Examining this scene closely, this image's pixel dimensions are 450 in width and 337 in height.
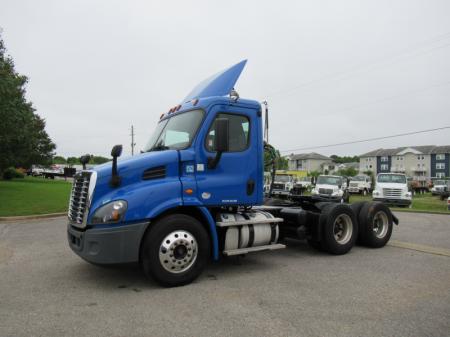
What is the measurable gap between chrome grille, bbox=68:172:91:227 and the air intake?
78 cm

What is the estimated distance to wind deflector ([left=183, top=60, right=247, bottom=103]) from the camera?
6234mm

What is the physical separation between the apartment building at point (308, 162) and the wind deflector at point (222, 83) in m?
112

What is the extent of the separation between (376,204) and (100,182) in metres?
5.97

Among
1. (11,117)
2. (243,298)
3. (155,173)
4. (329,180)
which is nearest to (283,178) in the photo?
(329,180)

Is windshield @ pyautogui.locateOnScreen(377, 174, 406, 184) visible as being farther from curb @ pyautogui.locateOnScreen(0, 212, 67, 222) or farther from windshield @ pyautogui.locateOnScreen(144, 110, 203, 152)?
windshield @ pyautogui.locateOnScreen(144, 110, 203, 152)

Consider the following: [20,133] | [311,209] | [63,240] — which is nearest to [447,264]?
[311,209]

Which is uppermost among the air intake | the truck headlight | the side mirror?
the side mirror

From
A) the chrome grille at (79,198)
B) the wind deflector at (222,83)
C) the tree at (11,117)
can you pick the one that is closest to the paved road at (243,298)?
the chrome grille at (79,198)

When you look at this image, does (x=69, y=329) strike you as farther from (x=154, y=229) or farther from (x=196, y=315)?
(x=154, y=229)

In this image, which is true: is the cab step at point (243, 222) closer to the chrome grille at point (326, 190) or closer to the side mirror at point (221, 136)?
the side mirror at point (221, 136)

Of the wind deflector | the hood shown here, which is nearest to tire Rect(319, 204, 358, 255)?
the wind deflector

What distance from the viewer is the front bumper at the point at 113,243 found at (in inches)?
185

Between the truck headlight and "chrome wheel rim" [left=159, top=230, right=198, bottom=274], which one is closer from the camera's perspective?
the truck headlight

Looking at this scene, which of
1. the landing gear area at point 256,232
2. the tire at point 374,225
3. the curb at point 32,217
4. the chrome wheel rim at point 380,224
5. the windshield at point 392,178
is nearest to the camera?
the landing gear area at point 256,232
